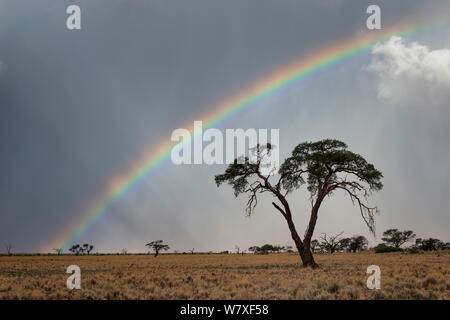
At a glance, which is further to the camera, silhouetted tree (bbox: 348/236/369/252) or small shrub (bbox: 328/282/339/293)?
silhouetted tree (bbox: 348/236/369/252)

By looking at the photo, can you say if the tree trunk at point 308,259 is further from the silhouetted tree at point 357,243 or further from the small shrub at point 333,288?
the silhouetted tree at point 357,243

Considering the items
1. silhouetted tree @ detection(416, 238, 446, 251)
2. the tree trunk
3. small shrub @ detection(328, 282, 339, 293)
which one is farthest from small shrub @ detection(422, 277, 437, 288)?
silhouetted tree @ detection(416, 238, 446, 251)

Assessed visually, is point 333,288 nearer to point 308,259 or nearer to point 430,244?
point 308,259

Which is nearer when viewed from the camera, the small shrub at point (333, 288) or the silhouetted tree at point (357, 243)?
the small shrub at point (333, 288)

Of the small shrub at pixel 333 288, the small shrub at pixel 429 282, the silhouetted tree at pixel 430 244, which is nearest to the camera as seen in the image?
the small shrub at pixel 333 288

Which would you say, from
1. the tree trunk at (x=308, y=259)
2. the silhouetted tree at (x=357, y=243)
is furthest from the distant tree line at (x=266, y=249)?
the tree trunk at (x=308, y=259)

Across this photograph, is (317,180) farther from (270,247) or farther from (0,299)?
(270,247)

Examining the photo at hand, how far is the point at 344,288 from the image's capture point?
14.4 meters

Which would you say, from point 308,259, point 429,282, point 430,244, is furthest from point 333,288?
point 430,244

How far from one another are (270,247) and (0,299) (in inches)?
5573

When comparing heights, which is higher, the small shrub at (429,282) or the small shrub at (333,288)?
the small shrub at (333,288)

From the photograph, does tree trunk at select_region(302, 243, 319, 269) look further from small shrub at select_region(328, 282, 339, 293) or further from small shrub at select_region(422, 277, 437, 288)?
small shrub at select_region(328, 282, 339, 293)

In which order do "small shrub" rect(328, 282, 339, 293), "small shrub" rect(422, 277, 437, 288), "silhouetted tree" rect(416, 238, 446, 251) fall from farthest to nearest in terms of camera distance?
1. "silhouetted tree" rect(416, 238, 446, 251)
2. "small shrub" rect(422, 277, 437, 288)
3. "small shrub" rect(328, 282, 339, 293)
